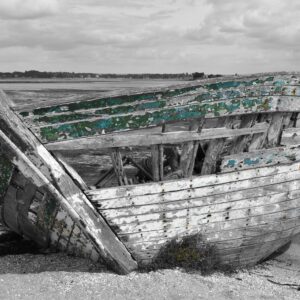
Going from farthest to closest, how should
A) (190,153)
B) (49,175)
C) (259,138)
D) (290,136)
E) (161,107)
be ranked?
(290,136) < (259,138) < (190,153) < (161,107) < (49,175)

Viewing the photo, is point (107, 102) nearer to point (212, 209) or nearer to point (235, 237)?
point (212, 209)

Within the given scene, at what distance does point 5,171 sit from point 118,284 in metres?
1.75

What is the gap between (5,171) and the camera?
15.6ft

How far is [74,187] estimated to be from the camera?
473cm

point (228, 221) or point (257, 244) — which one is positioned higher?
point (228, 221)

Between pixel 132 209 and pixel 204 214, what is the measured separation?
881 mm

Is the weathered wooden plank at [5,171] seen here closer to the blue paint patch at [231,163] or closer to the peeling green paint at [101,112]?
the peeling green paint at [101,112]

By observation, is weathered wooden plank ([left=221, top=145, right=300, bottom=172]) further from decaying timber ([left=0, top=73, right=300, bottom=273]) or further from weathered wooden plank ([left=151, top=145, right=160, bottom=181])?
weathered wooden plank ([left=151, top=145, right=160, bottom=181])

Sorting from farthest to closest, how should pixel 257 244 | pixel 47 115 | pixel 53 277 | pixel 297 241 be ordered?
pixel 297 241 < pixel 257 244 < pixel 53 277 < pixel 47 115

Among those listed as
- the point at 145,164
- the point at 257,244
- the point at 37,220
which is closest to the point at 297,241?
the point at 257,244

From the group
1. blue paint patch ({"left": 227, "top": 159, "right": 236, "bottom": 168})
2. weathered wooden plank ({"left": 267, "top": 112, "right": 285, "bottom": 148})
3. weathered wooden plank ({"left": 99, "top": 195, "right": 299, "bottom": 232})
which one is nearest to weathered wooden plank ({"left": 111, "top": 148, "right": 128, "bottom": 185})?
weathered wooden plank ({"left": 99, "top": 195, "right": 299, "bottom": 232})

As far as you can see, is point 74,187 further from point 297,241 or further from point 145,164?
point 297,241

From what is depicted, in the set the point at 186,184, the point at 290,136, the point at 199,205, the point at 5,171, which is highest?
the point at 290,136

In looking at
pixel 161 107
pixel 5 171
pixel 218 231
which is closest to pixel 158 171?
pixel 161 107
